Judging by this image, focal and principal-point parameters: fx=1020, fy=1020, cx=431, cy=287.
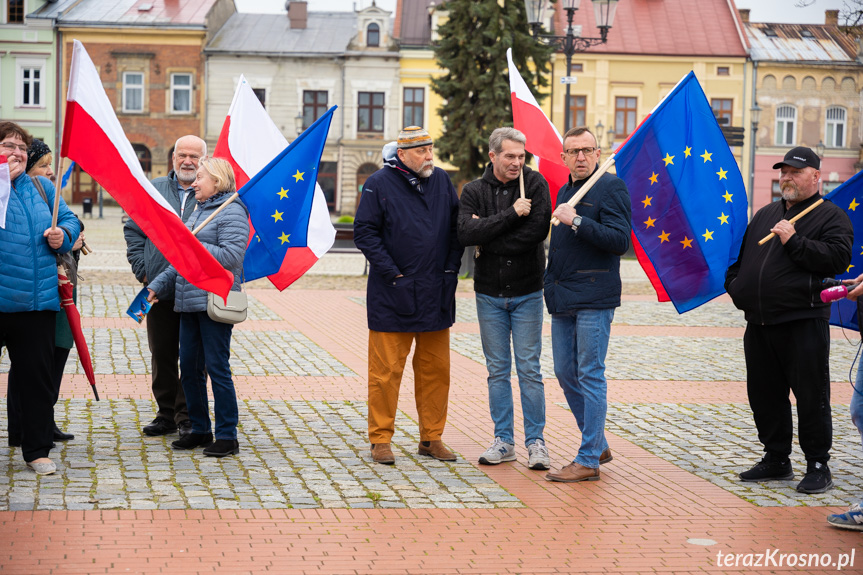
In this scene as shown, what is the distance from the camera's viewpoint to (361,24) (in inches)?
2046

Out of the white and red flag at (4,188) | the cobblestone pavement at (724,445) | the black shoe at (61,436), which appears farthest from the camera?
the black shoe at (61,436)

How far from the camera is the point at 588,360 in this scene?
6.18m

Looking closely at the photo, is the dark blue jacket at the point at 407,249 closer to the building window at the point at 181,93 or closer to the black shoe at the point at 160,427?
the black shoe at the point at 160,427

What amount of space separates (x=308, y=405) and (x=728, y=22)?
49807 millimetres

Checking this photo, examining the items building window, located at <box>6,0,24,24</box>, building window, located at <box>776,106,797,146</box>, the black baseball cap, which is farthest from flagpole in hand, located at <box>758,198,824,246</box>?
building window, located at <box>6,0,24,24</box>

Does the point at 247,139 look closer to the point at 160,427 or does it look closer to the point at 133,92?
the point at 160,427

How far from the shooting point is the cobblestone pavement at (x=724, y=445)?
6.02 m

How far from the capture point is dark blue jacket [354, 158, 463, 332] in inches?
256

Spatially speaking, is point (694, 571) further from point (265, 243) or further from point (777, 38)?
point (777, 38)

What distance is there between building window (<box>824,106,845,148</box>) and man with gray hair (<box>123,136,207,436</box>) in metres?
50.7

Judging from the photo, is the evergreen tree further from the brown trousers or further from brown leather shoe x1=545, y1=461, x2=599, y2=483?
brown leather shoe x1=545, y1=461, x2=599, y2=483

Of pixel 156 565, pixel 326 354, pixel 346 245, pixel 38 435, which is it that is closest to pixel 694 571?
pixel 156 565

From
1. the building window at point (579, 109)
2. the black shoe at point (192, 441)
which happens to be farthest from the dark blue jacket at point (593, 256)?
the building window at point (579, 109)

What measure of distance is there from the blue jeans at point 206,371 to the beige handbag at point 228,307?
0.13 meters
